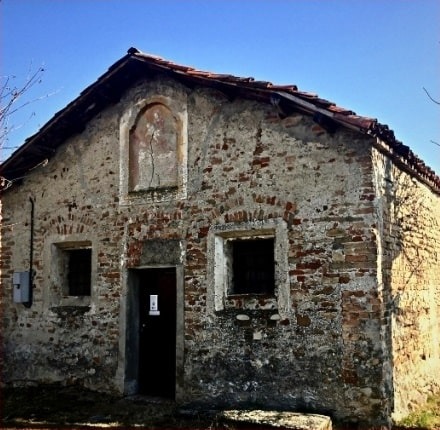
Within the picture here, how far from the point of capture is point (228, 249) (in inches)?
299

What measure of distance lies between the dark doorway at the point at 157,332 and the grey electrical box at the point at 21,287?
7.44 feet

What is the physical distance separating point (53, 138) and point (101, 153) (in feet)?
3.45

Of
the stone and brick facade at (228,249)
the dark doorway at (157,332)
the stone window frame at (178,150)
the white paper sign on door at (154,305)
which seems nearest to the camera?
the stone and brick facade at (228,249)

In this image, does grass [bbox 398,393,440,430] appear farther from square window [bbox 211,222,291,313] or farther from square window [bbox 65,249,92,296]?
square window [bbox 65,249,92,296]

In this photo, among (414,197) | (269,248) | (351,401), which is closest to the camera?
(351,401)

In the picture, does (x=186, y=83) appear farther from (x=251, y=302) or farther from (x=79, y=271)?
(x=79, y=271)

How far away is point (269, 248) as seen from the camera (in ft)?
23.9

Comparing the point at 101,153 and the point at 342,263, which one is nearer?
the point at 342,263

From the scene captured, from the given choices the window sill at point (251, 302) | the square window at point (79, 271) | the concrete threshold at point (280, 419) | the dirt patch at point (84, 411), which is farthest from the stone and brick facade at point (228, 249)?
the concrete threshold at point (280, 419)

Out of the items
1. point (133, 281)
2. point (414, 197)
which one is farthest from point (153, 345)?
point (414, 197)

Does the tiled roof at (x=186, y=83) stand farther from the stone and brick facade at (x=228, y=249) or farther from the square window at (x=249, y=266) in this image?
the square window at (x=249, y=266)

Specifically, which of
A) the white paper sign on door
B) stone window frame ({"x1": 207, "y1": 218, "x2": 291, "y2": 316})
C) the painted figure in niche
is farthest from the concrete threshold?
the painted figure in niche

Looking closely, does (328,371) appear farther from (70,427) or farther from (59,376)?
(59,376)

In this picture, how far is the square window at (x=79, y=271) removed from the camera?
914 cm
